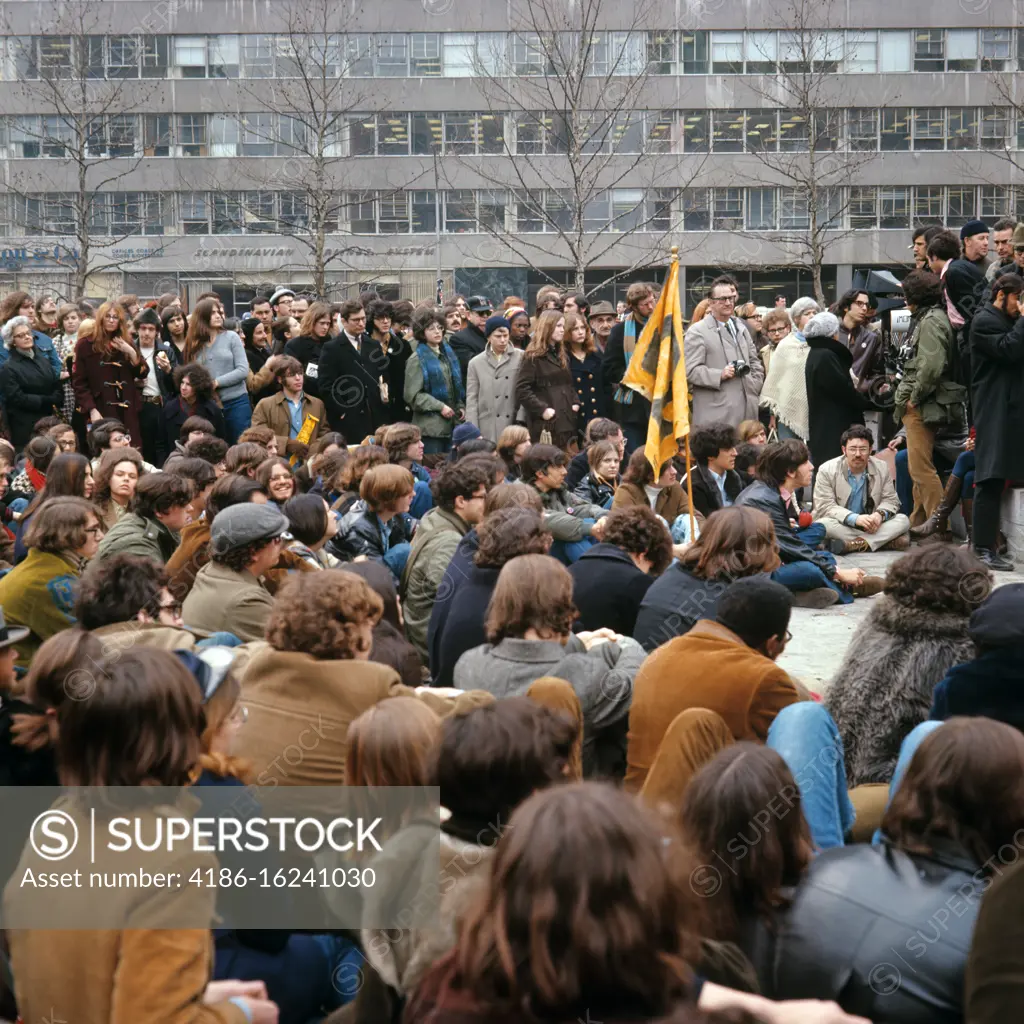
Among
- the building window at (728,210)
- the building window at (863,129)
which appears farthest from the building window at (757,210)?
the building window at (863,129)

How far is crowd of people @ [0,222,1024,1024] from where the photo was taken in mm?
2459

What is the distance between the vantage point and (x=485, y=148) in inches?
2007

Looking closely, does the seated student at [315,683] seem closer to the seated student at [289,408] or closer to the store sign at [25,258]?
the seated student at [289,408]

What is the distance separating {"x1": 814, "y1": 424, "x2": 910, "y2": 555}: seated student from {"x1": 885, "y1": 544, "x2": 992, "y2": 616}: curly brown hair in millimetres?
5859

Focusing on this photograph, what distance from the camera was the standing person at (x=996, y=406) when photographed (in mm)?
9930

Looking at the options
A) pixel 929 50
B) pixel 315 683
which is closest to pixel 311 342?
pixel 315 683

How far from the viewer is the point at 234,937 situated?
12.2 feet

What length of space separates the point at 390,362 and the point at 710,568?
322 inches

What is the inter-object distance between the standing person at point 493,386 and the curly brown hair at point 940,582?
7847 mm

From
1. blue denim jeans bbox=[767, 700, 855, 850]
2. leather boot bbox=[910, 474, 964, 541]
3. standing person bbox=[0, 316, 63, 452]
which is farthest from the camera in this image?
standing person bbox=[0, 316, 63, 452]

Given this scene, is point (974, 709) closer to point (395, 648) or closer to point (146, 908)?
point (395, 648)

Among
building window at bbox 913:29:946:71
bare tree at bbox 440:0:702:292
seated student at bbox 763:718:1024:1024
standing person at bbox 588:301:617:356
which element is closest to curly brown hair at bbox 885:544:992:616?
seated student at bbox 763:718:1024:1024

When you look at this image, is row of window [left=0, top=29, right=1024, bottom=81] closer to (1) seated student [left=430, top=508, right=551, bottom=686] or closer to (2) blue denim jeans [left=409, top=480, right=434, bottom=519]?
(2) blue denim jeans [left=409, top=480, right=434, bottom=519]

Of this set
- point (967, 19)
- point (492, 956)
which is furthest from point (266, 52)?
point (492, 956)
